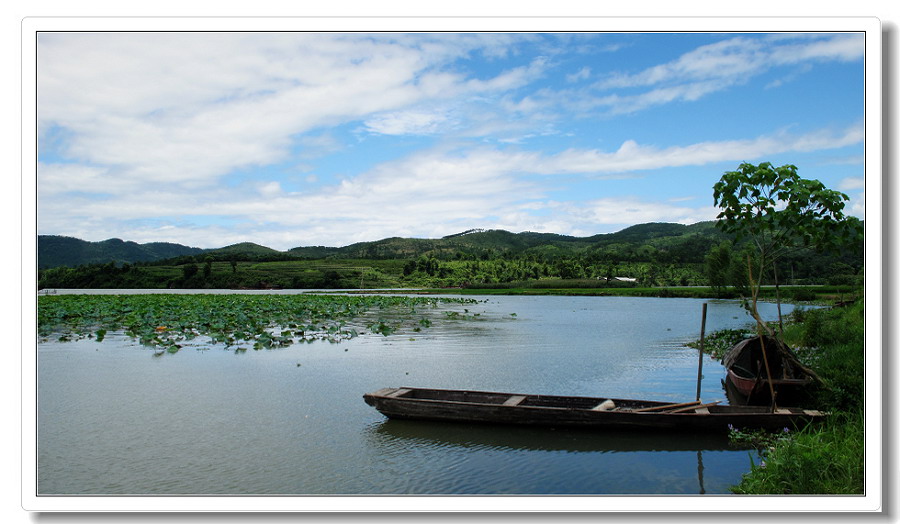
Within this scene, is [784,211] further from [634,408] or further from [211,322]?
[211,322]

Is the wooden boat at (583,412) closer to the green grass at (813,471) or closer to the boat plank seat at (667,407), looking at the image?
the boat plank seat at (667,407)

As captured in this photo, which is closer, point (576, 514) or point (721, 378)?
point (576, 514)

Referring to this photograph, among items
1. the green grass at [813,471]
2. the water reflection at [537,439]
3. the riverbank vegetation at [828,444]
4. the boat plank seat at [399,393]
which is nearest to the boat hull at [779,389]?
the riverbank vegetation at [828,444]

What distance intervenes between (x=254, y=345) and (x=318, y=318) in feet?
35.7

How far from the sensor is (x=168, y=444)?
400 inches

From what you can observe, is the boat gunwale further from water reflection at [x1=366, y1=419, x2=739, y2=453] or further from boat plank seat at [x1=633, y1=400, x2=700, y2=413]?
water reflection at [x1=366, y1=419, x2=739, y2=453]

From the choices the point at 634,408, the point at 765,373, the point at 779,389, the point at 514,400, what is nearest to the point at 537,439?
the point at 514,400

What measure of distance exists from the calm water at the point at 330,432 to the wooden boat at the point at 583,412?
23 cm

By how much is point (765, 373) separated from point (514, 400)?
5.85 metres

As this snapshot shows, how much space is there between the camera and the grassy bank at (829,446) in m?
6.31

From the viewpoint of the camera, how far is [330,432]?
1103 cm
